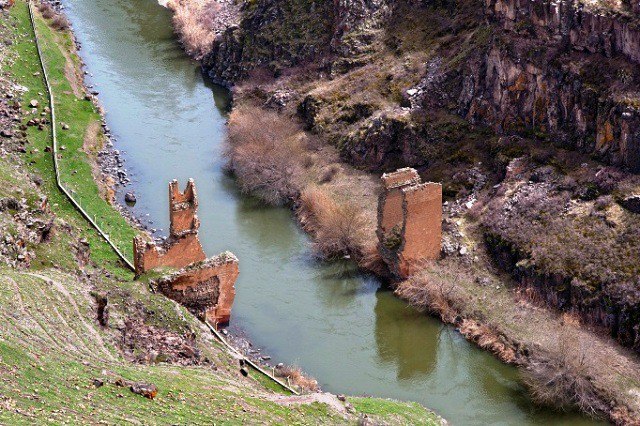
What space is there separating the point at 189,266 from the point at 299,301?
6.76 meters

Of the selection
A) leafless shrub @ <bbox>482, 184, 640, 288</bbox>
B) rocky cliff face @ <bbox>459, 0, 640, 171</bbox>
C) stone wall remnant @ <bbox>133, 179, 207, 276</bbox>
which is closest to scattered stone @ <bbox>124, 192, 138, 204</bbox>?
stone wall remnant @ <bbox>133, 179, 207, 276</bbox>

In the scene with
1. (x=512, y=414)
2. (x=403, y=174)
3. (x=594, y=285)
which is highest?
(x=403, y=174)

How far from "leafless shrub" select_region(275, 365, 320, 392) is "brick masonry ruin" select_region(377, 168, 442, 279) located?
23.0 ft

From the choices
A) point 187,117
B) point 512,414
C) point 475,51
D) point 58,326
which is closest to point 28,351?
point 58,326

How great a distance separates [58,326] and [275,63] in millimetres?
34205

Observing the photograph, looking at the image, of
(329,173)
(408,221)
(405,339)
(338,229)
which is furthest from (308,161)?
(405,339)

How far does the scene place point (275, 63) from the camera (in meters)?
64.0

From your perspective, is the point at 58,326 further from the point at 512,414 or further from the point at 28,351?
the point at 512,414

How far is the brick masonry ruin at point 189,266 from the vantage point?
38531 mm

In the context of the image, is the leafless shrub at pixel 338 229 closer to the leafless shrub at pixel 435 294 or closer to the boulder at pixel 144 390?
the leafless shrub at pixel 435 294

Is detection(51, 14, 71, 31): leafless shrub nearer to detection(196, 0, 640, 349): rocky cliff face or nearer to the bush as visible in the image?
the bush

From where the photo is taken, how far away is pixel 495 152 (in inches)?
1957

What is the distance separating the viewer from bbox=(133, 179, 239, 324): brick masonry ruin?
38531 mm

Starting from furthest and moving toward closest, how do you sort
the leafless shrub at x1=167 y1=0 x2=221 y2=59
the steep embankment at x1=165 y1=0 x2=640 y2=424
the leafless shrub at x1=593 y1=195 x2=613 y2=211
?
the leafless shrub at x1=167 y1=0 x2=221 y2=59
the leafless shrub at x1=593 y1=195 x2=613 y2=211
the steep embankment at x1=165 y1=0 x2=640 y2=424
